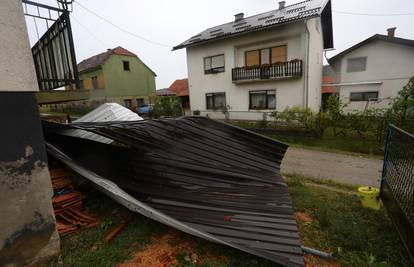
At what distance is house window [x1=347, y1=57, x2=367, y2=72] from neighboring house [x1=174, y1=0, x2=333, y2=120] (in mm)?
2401

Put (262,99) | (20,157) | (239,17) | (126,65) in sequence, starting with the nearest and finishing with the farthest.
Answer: (20,157)
(262,99)
(239,17)
(126,65)

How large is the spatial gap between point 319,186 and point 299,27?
10827mm

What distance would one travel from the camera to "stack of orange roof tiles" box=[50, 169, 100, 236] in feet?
9.66

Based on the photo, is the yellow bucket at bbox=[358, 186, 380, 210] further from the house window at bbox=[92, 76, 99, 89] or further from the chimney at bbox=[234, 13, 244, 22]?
the house window at bbox=[92, 76, 99, 89]

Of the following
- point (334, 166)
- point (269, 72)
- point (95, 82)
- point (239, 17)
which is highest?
point (239, 17)

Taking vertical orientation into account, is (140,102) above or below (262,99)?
above

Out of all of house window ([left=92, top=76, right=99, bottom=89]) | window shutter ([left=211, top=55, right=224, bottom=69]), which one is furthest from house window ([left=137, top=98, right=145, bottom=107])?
window shutter ([left=211, top=55, right=224, bottom=69])

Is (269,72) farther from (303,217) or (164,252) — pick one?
(164,252)

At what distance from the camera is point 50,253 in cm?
250

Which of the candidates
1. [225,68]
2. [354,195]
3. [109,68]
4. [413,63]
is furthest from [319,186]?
[109,68]

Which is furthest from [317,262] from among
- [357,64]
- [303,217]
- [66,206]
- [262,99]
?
[357,64]

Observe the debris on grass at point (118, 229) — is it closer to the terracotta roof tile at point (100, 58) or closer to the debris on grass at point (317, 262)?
the debris on grass at point (317, 262)

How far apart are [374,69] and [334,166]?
43.9ft

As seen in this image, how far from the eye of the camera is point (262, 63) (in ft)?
46.5
